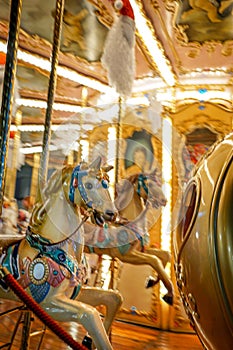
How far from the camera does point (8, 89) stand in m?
1.46

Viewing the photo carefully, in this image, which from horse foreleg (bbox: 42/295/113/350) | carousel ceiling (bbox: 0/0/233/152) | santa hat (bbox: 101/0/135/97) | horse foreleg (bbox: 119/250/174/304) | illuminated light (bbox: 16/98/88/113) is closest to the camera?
horse foreleg (bbox: 42/295/113/350)

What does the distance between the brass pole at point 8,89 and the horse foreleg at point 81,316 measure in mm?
653

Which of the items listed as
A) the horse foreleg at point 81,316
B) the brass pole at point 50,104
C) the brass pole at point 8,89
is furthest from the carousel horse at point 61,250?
the brass pole at point 8,89

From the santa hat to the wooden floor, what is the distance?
2.58 m

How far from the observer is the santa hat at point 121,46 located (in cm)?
242

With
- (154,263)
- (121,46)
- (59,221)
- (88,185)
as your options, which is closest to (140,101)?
(154,263)

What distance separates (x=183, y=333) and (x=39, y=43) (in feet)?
13.5

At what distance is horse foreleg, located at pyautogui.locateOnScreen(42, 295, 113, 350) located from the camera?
5.56 feet

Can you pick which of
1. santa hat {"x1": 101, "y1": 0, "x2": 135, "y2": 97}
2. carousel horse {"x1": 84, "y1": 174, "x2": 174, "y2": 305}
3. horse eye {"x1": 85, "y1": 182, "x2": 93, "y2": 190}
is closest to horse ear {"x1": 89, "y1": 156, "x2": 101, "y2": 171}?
horse eye {"x1": 85, "y1": 182, "x2": 93, "y2": 190}

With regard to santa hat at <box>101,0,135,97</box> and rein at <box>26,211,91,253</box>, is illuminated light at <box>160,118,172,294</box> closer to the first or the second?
santa hat at <box>101,0,135,97</box>

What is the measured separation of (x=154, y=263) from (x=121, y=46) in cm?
188

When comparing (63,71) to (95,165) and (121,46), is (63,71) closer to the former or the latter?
(121,46)

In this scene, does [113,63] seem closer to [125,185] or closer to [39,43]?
[125,185]

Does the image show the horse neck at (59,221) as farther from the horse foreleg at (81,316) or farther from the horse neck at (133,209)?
the horse neck at (133,209)
